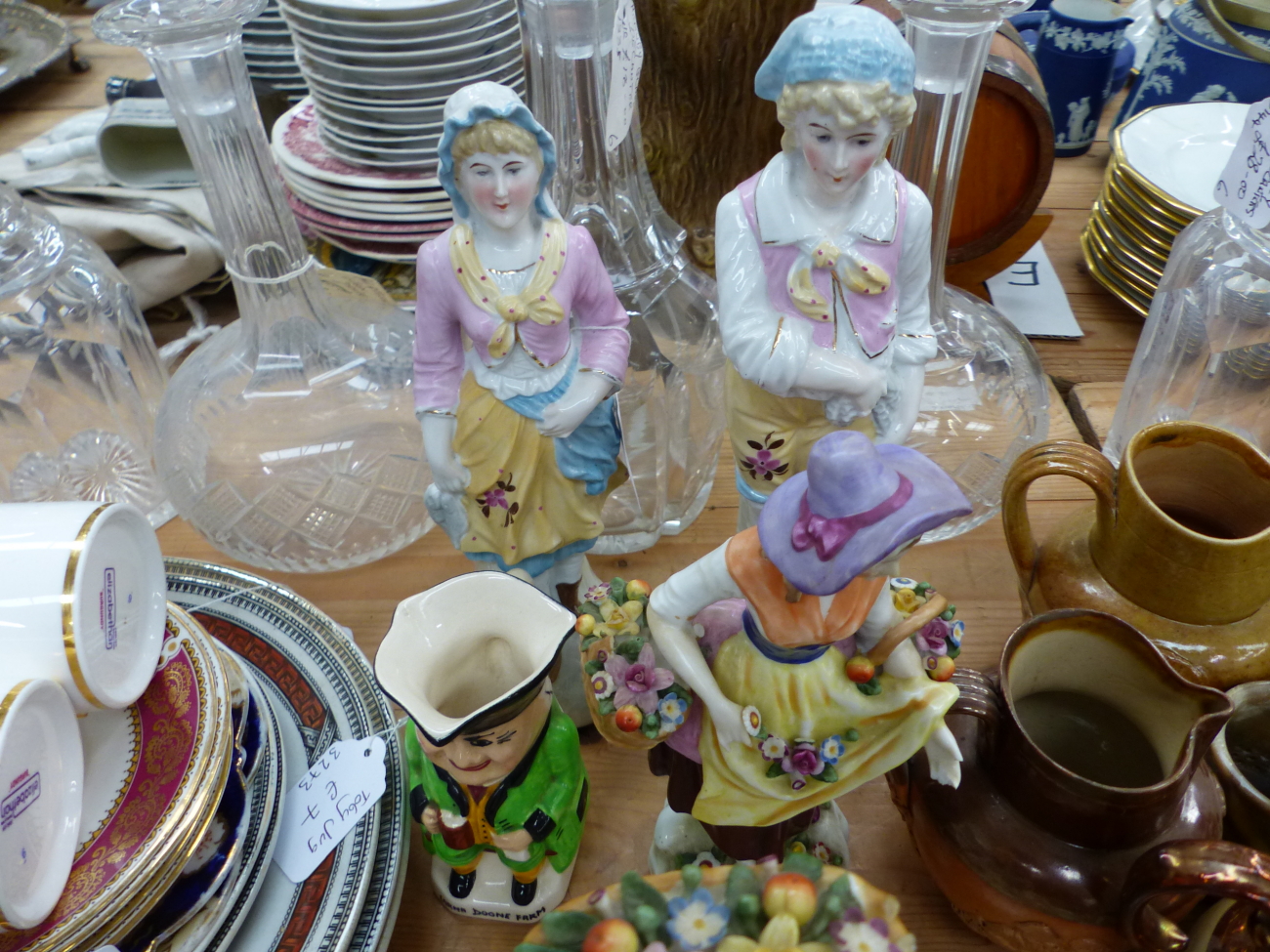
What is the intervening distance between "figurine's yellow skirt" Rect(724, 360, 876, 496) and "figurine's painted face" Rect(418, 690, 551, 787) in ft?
0.86

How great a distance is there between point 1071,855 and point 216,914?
1.77 ft

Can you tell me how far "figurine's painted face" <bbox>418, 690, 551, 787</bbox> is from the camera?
62cm

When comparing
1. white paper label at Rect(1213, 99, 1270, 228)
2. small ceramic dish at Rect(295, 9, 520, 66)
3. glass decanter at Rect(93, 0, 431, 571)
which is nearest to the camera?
white paper label at Rect(1213, 99, 1270, 228)

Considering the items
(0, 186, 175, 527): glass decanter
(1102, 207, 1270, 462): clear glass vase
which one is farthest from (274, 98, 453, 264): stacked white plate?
(1102, 207, 1270, 462): clear glass vase

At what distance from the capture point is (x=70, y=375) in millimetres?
1058

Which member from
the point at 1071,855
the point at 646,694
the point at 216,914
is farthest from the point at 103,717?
the point at 1071,855

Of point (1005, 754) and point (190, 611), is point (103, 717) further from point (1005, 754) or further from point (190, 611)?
point (1005, 754)

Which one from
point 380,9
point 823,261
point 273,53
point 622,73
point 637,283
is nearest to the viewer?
point 823,261

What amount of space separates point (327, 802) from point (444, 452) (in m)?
0.27

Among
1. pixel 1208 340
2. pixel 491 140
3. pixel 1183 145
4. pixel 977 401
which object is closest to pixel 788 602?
pixel 491 140

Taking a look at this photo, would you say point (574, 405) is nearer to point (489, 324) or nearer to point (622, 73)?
point (489, 324)

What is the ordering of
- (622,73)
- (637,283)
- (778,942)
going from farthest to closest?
(637,283)
(622,73)
(778,942)

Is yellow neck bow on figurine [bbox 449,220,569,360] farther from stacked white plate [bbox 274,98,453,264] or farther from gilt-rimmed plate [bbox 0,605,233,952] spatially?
stacked white plate [bbox 274,98,453,264]

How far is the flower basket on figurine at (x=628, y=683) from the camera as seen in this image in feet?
1.81
